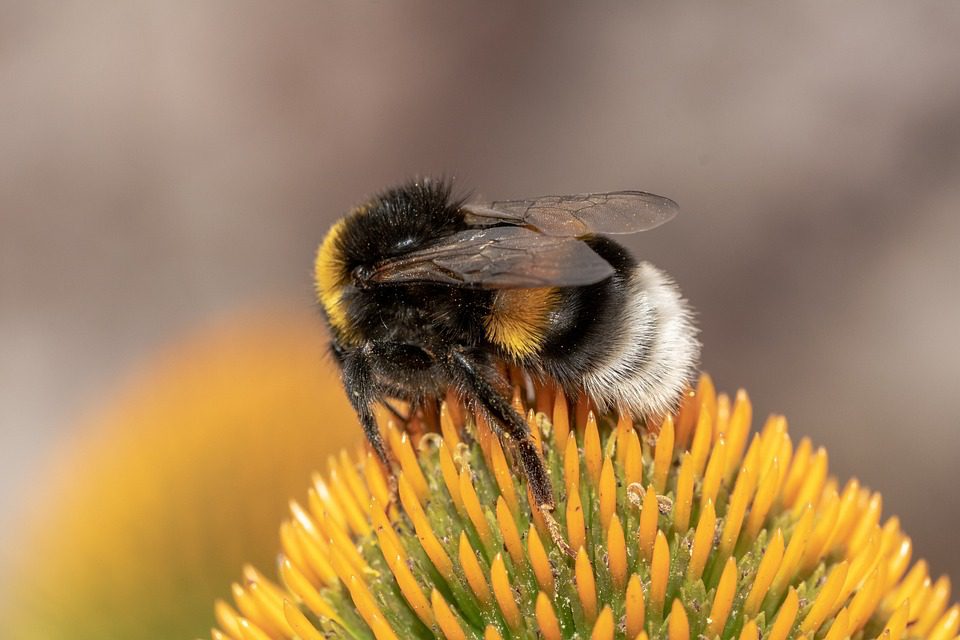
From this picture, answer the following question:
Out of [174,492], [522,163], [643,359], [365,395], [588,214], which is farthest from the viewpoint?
[522,163]

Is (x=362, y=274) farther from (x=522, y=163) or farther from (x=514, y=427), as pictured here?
(x=522, y=163)

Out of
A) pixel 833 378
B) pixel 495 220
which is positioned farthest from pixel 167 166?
pixel 495 220

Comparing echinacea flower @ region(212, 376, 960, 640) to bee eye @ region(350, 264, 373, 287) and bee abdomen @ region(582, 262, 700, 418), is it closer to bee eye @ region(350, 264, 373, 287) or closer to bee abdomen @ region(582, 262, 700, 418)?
bee abdomen @ region(582, 262, 700, 418)

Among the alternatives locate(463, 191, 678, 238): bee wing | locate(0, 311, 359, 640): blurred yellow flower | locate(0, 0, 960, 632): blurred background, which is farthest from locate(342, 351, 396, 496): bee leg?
locate(0, 0, 960, 632): blurred background

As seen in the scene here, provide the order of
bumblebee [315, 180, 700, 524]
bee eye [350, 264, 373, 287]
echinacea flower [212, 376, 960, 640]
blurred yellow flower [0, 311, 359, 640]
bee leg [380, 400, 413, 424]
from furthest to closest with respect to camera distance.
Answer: blurred yellow flower [0, 311, 359, 640], bee leg [380, 400, 413, 424], bee eye [350, 264, 373, 287], bumblebee [315, 180, 700, 524], echinacea flower [212, 376, 960, 640]

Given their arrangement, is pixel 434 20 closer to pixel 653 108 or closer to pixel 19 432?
pixel 653 108

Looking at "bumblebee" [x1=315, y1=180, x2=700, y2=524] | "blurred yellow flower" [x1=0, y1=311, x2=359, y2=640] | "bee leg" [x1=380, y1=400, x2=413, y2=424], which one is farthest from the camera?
"blurred yellow flower" [x1=0, y1=311, x2=359, y2=640]

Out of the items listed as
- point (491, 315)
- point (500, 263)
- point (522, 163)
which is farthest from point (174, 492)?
point (522, 163)
